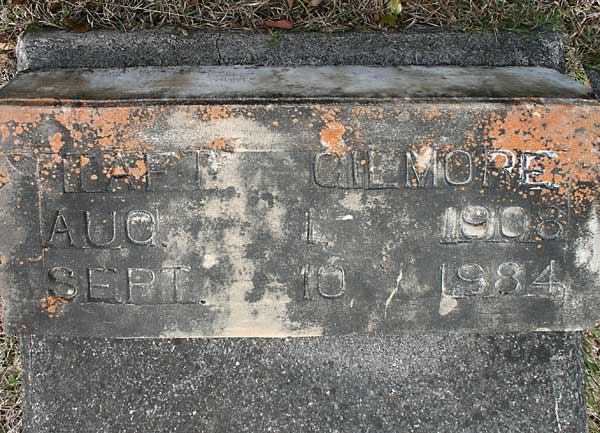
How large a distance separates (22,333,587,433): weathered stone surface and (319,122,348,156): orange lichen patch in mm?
923

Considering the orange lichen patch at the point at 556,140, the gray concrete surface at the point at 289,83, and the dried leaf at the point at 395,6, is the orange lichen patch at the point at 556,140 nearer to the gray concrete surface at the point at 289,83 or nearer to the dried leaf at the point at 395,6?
the gray concrete surface at the point at 289,83

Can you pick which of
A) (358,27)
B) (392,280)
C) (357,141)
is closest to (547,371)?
(392,280)

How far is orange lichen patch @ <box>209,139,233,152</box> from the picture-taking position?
196cm

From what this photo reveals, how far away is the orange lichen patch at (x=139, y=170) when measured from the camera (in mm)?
1973

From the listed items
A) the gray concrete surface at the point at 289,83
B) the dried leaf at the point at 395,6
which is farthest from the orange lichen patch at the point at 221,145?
the dried leaf at the point at 395,6

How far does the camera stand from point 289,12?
8.09 feet

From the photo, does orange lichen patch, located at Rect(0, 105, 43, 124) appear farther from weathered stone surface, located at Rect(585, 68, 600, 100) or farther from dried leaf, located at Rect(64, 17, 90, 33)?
weathered stone surface, located at Rect(585, 68, 600, 100)

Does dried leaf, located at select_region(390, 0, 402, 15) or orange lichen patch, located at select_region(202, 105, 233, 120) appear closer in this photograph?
orange lichen patch, located at select_region(202, 105, 233, 120)

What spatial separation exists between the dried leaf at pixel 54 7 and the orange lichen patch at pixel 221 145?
117cm

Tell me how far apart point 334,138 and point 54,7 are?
1.52 metres

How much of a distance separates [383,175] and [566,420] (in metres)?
1.48

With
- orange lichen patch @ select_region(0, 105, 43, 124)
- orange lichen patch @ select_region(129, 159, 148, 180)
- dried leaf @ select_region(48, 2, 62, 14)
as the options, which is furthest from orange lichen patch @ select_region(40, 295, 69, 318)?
dried leaf @ select_region(48, 2, 62, 14)

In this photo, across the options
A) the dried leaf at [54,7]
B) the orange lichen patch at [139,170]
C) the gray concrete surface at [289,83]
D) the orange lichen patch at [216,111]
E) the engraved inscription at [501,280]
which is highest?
the dried leaf at [54,7]

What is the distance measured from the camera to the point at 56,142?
195 cm
